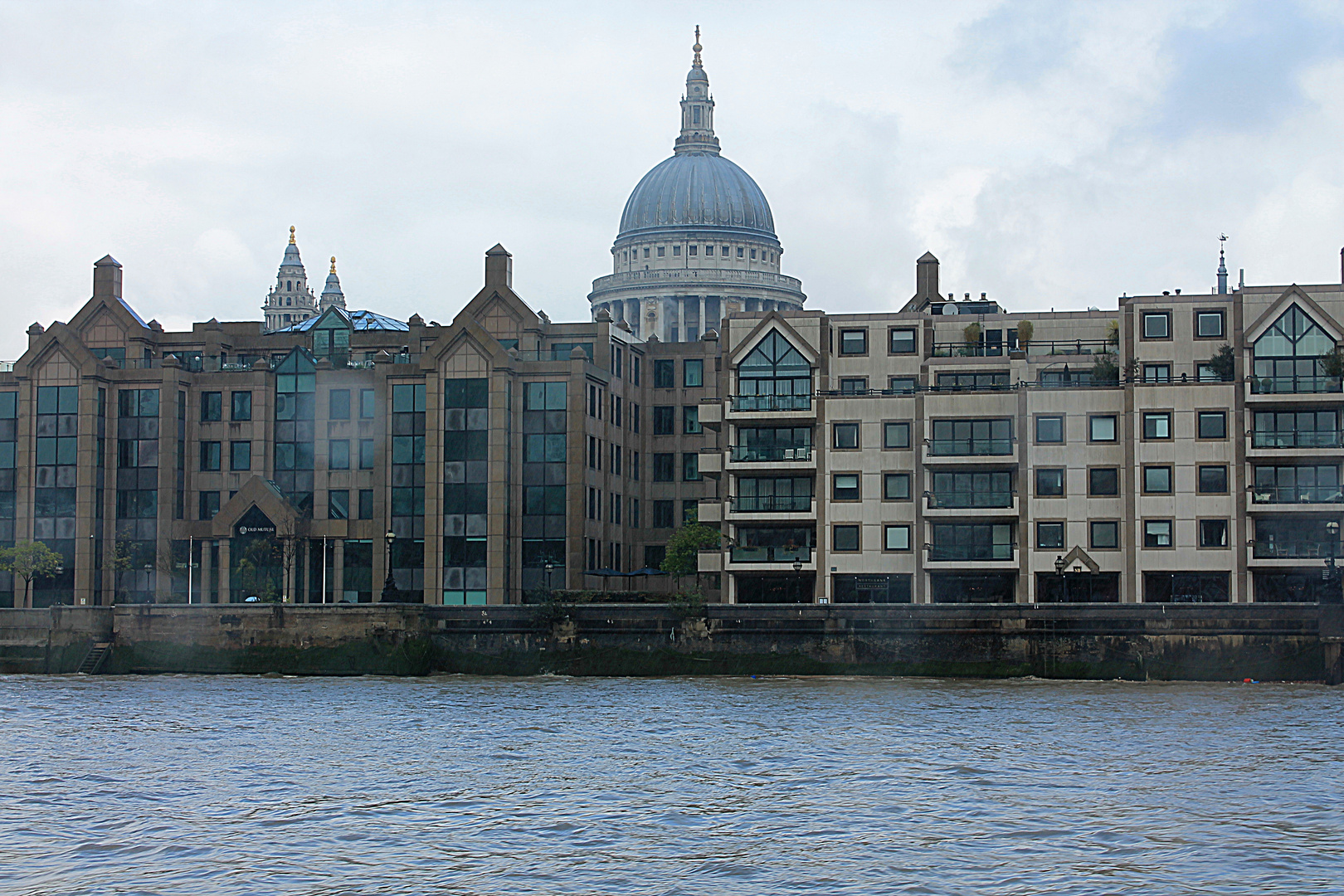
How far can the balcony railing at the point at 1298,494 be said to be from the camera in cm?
9494

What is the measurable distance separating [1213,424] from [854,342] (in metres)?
20.5

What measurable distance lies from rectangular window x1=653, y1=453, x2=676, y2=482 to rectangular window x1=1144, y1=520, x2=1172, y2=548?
42501 mm

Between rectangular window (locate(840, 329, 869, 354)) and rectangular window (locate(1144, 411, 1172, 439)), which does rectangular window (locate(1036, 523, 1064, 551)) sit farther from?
rectangular window (locate(840, 329, 869, 354))

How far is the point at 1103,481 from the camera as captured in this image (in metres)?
97.0

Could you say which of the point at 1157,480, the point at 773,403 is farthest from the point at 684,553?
the point at 1157,480

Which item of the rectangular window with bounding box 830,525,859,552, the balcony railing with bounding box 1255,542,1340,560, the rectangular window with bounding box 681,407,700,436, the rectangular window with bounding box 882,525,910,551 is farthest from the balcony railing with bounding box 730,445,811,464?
the rectangular window with bounding box 681,407,700,436

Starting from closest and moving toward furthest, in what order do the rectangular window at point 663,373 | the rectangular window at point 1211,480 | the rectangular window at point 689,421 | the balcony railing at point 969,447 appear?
1. the rectangular window at point 1211,480
2. the balcony railing at point 969,447
3. the rectangular window at point 689,421
4. the rectangular window at point 663,373

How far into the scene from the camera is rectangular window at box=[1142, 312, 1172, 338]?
99.4m

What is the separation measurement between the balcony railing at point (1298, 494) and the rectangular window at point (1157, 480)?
4.12 metres

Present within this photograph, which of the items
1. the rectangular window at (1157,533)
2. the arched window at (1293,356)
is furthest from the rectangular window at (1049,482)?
the arched window at (1293,356)

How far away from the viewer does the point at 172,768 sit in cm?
5206

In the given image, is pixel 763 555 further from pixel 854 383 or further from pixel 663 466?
pixel 663 466

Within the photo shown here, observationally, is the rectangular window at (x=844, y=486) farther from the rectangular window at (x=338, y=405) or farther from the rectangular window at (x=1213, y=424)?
the rectangular window at (x=338, y=405)

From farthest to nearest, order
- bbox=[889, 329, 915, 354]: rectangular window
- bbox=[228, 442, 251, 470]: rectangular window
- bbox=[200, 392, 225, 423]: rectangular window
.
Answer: bbox=[200, 392, 225, 423]: rectangular window
bbox=[228, 442, 251, 470]: rectangular window
bbox=[889, 329, 915, 354]: rectangular window
